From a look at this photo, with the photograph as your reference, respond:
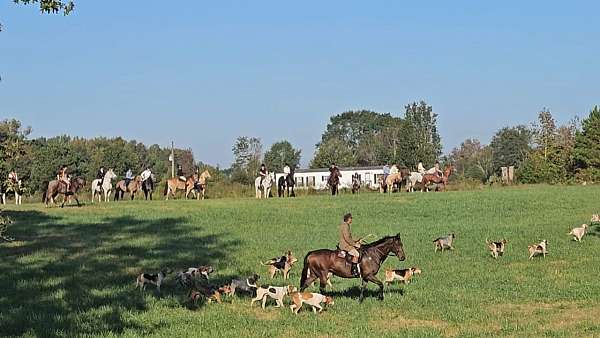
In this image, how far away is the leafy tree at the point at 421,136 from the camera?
8881 centimetres

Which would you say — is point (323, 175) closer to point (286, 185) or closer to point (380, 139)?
point (380, 139)

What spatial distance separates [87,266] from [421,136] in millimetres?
73655

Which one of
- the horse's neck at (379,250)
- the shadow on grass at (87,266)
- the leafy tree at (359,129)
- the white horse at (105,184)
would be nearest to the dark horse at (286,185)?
the white horse at (105,184)

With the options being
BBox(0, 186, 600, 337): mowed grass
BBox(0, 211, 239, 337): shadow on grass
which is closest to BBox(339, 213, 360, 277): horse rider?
BBox(0, 186, 600, 337): mowed grass

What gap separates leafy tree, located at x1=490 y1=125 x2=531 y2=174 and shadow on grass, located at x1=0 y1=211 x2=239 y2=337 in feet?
335

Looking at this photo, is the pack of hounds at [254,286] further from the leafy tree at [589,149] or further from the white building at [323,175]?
the white building at [323,175]

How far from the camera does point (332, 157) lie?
11462 centimetres

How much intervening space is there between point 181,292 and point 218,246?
849cm

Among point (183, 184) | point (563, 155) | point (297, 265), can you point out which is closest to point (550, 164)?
point (563, 155)

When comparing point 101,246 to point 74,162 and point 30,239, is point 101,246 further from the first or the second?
point 74,162

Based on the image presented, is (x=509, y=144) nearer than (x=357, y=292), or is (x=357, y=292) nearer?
(x=357, y=292)

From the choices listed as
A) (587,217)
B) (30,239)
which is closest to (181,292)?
(30,239)

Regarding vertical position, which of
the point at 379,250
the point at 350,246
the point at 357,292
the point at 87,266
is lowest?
the point at 357,292

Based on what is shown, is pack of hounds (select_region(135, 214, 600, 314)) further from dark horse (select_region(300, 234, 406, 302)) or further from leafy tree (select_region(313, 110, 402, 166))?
leafy tree (select_region(313, 110, 402, 166))
